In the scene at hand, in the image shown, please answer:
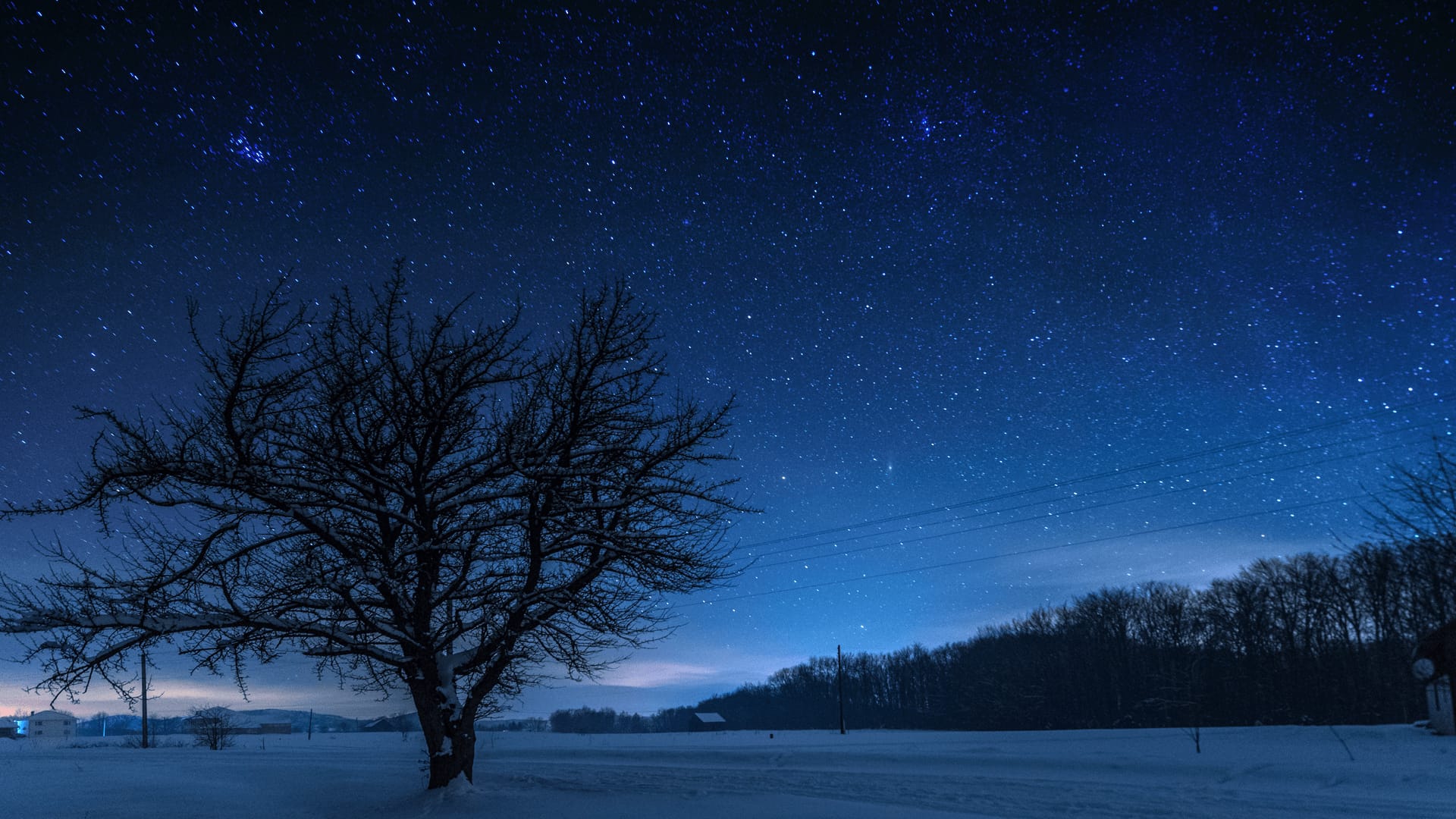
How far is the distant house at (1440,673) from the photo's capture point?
25.7 m

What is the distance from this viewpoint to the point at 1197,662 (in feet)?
207

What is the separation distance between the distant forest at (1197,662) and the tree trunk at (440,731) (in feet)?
109

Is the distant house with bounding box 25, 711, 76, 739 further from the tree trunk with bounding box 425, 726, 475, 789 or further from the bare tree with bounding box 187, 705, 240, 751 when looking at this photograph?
the tree trunk with bounding box 425, 726, 475, 789

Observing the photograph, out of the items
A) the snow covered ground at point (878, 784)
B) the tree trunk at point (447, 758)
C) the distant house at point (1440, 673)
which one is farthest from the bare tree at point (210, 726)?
the distant house at point (1440, 673)

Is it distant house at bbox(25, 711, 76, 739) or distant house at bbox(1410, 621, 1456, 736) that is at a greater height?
distant house at bbox(1410, 621, 1456, 736)

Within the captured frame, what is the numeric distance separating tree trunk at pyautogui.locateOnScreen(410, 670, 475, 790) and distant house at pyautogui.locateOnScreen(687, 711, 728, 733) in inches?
3726

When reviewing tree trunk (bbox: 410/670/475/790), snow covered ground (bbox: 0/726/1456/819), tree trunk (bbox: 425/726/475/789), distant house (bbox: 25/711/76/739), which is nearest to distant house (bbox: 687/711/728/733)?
snow covered ground (bbox: 0/726/1456/819)

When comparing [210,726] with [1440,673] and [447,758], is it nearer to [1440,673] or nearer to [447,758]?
[447,758]

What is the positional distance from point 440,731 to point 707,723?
96742 millimetres

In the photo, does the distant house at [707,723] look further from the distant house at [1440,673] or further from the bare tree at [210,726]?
the distant house at [1440,673]

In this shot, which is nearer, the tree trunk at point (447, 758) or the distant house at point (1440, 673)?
the tree trunk at point (447, 758)

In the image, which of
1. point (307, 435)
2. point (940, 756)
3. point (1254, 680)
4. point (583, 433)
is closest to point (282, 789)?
point (307, 435)

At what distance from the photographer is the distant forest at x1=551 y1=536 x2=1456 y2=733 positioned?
5344 centimetres

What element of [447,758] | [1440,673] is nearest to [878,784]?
[447,758]
